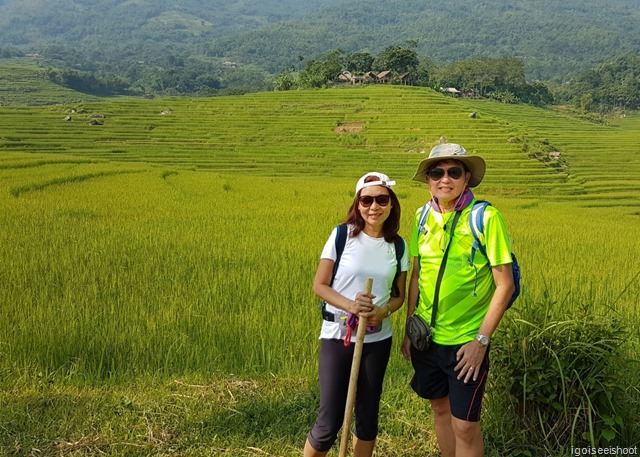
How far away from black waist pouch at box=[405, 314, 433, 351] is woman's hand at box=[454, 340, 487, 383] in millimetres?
135

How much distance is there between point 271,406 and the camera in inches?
120

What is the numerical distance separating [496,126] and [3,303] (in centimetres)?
3336

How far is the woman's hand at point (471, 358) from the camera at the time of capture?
2066mm

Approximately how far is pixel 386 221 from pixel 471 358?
0.66 meters

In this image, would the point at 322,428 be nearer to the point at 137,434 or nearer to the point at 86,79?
the point at 137,434

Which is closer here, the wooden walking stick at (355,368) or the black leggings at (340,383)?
the wooden walking stick at (355,368)

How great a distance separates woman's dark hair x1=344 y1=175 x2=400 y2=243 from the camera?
7.39 ft

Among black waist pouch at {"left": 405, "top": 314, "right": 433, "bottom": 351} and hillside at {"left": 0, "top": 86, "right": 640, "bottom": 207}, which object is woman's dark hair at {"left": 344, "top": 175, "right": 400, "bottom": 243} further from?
hillside at {"left": 0, "top": 86, "right": 640, "bottom": 207}

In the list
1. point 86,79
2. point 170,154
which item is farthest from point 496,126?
point 86,79

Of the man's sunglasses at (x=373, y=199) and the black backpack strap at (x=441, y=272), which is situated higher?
the man's sunglasses at (x=373, y=199)

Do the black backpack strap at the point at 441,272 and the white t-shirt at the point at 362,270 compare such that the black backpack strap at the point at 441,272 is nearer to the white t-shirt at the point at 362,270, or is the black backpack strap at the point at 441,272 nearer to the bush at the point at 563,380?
the white t-shirt at the point at 362,270

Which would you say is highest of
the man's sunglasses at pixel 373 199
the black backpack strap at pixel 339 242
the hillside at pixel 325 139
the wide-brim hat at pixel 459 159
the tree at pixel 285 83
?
the tree at pixel 285 83

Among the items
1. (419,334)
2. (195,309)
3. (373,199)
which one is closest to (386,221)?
(373,199)

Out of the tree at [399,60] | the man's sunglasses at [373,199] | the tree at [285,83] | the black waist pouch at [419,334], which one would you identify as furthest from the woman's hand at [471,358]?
the tree at [399,60]
